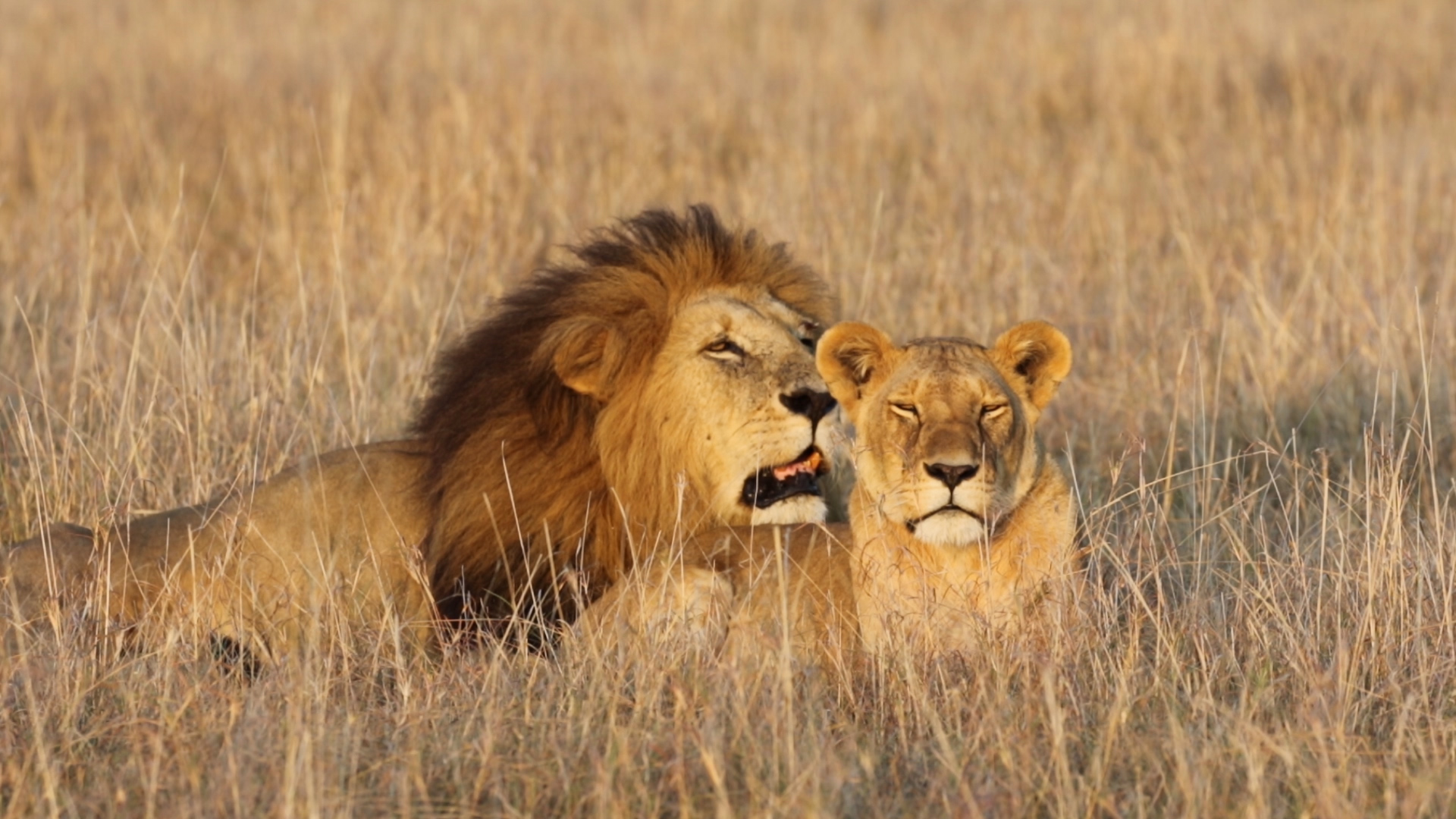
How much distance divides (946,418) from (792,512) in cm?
69

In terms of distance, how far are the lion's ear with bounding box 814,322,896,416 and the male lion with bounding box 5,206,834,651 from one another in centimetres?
25

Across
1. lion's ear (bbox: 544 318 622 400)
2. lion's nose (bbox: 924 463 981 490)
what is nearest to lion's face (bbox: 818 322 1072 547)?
lion's nose (bbox: 924 463 981 490)

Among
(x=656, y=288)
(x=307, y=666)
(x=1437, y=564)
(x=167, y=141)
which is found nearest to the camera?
(x=307, y=666)

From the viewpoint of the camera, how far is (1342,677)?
315 centimetres

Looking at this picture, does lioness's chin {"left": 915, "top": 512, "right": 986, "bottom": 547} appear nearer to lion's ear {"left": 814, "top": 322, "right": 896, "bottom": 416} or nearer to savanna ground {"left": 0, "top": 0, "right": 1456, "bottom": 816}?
savanna ground {"left": 0, "top": 0, "right": 1456, "bottom": 816}

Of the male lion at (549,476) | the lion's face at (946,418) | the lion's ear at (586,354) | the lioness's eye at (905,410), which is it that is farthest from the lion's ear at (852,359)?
the lion's ear at (586,354)

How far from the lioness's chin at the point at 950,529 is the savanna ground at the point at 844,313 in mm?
212

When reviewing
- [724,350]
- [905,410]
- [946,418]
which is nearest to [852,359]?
[905,410]

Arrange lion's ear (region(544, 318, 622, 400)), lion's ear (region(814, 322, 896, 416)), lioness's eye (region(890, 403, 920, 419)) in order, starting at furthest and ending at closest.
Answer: lion's ear (region(544, 318, 622, 400)), lion's ear (region(814, 322, 896, 416)), lioness's eye (region(890, 403, 920, 419))

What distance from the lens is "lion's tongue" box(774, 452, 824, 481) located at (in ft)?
12.9

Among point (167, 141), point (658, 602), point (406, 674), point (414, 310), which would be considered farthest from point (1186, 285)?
point (167, 141)

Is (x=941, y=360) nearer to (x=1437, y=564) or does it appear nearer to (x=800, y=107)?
(x=1437, y=564)

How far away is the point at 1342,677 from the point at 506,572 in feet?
5.64

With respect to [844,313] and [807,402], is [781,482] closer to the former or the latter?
[807,402]
